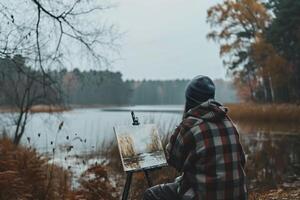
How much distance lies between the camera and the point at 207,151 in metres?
2.76

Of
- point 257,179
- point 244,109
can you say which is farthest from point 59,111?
point 244,109

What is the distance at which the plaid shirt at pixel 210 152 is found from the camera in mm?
2770

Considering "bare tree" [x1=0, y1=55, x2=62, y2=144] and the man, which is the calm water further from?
the man

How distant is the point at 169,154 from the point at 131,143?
1139 millimetres

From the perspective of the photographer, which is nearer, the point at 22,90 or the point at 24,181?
the point at 24,181

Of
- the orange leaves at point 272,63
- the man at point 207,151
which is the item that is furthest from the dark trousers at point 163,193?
the orange leaves at point 272,63

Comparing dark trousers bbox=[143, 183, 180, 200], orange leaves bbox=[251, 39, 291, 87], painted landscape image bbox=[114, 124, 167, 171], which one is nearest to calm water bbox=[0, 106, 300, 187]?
painted landscape image bbox=[114, 124, 167, 171]

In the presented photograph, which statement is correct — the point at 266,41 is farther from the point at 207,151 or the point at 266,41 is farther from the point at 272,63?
the point at 207,151

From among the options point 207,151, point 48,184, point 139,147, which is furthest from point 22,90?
point 207,151

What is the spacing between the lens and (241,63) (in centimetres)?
3628

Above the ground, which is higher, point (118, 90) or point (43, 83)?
point (118, 90)

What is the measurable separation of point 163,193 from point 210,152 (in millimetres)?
638

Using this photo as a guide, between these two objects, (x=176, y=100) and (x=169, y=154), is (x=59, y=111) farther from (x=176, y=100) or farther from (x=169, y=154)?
(x=176, y=100)

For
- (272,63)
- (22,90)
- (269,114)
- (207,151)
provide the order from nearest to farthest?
(207,151) → (22,90) → (269,114) → (272,63)
